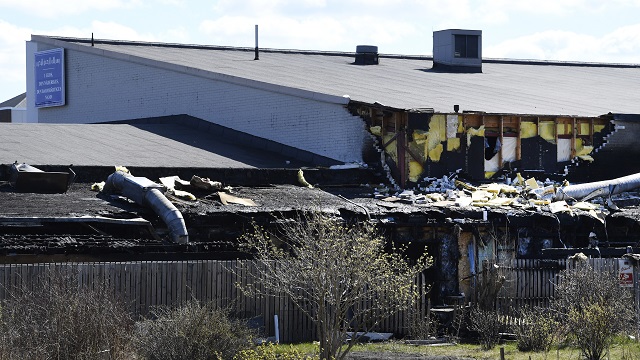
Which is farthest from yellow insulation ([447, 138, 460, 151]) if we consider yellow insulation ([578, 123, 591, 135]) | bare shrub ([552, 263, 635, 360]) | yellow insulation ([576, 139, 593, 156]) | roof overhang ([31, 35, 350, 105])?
bare shrub ([552, 263, 635, 360])

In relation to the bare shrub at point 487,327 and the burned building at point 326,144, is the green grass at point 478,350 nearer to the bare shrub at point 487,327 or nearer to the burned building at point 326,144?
the bare shrub at point 487,327

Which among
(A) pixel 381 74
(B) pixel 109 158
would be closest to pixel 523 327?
(B) pixel 109 158

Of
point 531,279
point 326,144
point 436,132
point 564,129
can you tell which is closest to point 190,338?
point 531,279

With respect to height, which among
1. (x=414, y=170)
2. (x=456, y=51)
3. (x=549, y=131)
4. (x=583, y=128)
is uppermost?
(x=456, y=51)

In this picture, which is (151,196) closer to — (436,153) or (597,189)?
(436,153)

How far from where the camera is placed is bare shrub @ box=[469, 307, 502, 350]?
71.2 ft

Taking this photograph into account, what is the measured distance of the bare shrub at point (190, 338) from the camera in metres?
17.1

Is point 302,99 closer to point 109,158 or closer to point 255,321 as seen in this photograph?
point 109,158

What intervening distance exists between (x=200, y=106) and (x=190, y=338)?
63.5 ft

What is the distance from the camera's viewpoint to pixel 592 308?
1891 cm

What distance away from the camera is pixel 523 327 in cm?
2133

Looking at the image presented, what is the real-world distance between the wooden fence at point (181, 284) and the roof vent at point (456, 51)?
23.0 metres

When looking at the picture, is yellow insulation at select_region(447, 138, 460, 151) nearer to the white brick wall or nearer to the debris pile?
the debris pile

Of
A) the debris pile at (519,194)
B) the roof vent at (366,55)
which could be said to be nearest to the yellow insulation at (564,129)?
the debris pile at (519,194)
